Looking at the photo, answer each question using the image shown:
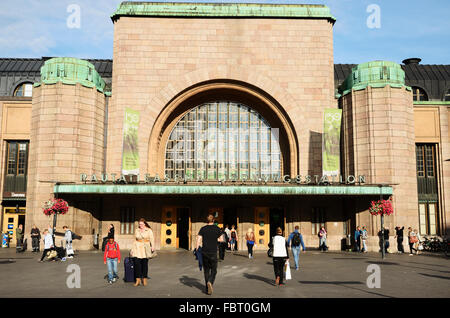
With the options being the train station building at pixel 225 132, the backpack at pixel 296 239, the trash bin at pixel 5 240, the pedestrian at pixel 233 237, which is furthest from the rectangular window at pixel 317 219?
the trash bin at pixel 5 240

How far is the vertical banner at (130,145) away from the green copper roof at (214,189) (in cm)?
147

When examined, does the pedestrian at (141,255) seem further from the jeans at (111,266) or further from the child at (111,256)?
the jeans at (111,266)

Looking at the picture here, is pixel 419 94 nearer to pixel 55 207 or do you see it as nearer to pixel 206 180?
pixel 206 180

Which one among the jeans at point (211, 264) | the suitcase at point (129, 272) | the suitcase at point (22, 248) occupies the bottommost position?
the suitcase at point (22, 248)

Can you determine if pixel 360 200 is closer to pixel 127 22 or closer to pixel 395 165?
pixel 395 165

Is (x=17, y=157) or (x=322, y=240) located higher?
(x=17, y=157)

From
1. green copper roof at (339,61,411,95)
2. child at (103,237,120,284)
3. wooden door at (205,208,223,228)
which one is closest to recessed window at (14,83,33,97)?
wooden door at (205,208,223,228)

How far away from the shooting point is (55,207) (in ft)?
83.7

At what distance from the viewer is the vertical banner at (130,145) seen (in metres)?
27.0

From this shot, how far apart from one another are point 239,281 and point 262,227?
1590 cm

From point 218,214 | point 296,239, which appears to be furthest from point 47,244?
point 296,239

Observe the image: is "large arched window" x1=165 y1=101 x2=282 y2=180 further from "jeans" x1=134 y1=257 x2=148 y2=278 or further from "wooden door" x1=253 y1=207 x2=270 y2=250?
"jeans" x1=134 y1=257 x2=148 y2=278
